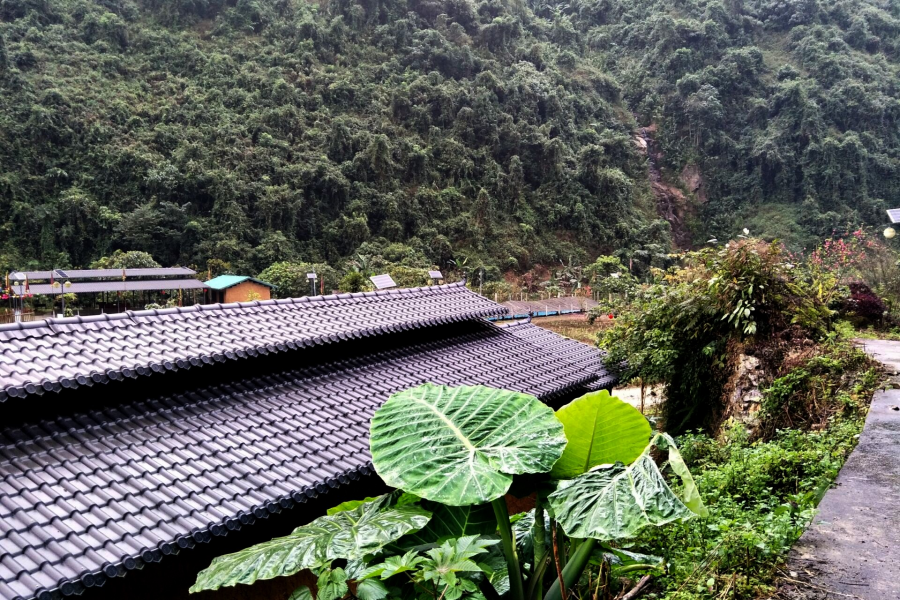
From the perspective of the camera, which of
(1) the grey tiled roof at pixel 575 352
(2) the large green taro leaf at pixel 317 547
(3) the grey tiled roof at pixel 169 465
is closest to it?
(2) the large green taro leaf at pixel 317 547

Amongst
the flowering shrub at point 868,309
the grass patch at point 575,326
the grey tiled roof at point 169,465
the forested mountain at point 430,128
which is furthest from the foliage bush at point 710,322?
the forested mountain at point 430,128

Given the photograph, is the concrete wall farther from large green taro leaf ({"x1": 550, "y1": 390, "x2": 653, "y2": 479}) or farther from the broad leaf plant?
large green taro leaf ({"x1": 550, "y1": 390, "x2": 653, "y2": 479})

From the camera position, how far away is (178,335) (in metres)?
5.84

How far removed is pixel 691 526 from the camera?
3.35 metres

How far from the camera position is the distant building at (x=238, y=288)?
28.9 meters

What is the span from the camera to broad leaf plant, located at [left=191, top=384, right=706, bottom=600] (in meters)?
2.15

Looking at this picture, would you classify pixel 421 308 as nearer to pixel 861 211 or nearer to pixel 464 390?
pixel 464 390

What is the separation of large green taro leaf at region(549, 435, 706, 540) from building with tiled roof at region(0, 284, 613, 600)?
260 centimetres

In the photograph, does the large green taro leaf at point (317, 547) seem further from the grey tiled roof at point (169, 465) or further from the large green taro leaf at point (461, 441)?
the grey tiled roof at point (169, 465)

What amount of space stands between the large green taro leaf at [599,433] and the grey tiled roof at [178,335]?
12.1ft

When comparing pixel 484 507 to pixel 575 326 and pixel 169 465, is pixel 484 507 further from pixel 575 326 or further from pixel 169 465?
pixel 575 326

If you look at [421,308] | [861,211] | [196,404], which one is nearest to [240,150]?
[421,308]

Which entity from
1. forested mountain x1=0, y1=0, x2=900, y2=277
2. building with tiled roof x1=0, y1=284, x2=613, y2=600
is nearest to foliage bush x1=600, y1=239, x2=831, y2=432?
building with tiled roof x1=0, y1=284, x2=613, y2=600

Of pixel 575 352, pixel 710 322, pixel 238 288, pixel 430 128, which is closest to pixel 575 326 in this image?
pixel 575 352
